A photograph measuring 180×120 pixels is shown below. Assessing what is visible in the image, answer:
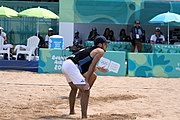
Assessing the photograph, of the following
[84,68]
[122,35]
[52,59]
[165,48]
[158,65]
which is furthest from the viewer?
[122,35]

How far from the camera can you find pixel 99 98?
11.7 meters

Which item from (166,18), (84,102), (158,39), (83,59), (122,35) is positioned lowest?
(84,102)

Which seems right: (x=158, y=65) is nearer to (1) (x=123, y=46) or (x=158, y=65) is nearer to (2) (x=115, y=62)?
(2) (x=115, y=62)

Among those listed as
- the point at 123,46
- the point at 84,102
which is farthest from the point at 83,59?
the point at 123,46

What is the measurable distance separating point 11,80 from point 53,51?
97.1 inches

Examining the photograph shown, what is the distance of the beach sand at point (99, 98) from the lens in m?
9.25

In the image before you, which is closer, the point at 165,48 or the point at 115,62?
the point at 115,62

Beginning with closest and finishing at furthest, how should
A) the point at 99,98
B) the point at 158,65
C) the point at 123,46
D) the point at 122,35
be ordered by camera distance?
1. the point at 99,98
2. the point at 158,65
3. the point at 123,46
4. the point at 122,35

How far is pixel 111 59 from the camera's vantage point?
16.7 metres

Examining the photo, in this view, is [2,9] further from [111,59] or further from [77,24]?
[111,59]

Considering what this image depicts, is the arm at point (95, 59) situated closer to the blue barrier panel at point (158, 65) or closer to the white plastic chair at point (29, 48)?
the blue barrier panel at point (158, 65)

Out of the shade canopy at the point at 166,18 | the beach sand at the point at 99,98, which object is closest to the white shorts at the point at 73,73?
the beach sand at the point at 99,98

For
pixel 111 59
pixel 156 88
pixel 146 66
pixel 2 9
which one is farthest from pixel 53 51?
pixel 2 9

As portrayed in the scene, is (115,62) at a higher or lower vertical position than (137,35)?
lower
